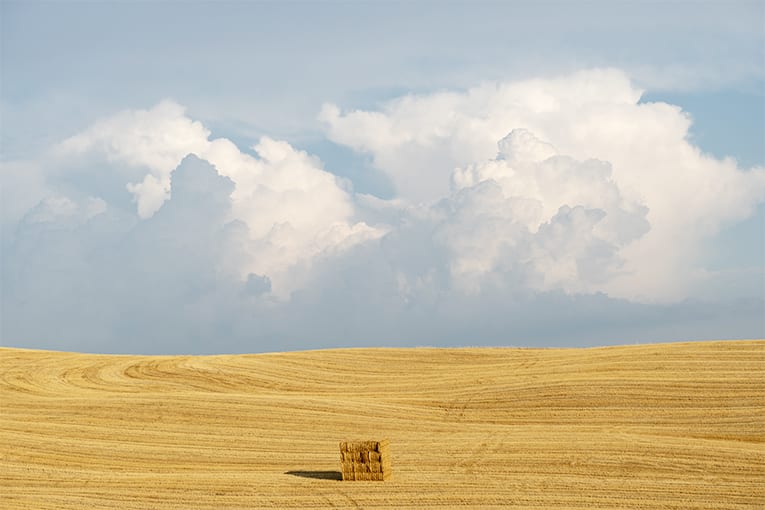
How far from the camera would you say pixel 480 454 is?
2709 cm

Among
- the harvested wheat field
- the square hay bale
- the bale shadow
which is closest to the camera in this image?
the harvested wheat field

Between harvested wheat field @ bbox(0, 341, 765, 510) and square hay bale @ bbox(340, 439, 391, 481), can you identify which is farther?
square hay bale @ bbox(340, 439, 391, 481)

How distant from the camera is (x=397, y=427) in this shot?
32.4 metres

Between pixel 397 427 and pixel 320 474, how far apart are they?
297 inches

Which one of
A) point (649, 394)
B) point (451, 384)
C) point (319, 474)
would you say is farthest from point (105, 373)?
point (649, 394)

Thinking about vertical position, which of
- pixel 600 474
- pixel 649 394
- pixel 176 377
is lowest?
pixel 600 474

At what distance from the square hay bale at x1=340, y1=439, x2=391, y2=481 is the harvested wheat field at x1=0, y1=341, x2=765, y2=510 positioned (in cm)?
54

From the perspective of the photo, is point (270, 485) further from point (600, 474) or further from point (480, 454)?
point (600, 474)

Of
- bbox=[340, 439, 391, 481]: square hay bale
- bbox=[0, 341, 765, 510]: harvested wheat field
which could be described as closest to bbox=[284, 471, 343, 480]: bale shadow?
bbox=[0, 341, 765, 510]: harvested wheat field

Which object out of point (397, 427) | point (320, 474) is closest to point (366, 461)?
point (320, 474)

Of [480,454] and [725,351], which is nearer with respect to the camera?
[480,454]

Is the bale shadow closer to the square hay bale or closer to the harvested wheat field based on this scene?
the harvested wheat field

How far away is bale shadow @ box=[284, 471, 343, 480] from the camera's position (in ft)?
81.0

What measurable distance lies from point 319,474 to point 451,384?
1510 centimetres
